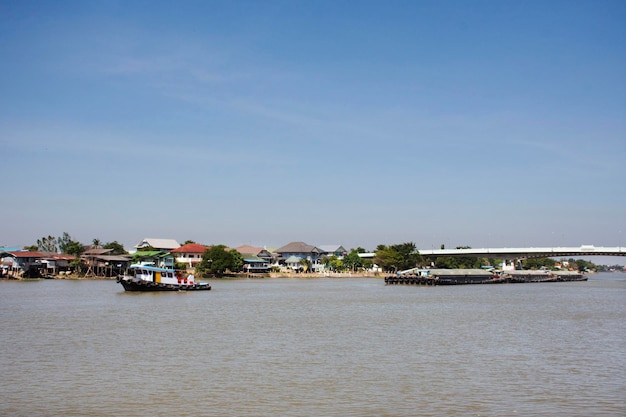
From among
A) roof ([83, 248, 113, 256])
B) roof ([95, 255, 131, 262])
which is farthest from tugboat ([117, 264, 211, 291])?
roof ([83, 248, 113, 256])

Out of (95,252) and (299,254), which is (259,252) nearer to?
(299,254)

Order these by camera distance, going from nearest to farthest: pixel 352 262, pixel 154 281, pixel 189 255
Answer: pixel 154 281 → pixel 189 255 → pixel 352 262

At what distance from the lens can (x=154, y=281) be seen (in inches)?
2299

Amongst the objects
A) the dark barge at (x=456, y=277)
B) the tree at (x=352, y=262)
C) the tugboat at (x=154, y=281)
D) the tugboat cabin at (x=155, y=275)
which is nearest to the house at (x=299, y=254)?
the tree at (x=352, y=262)

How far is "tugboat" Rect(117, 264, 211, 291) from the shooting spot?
57303 millimetres

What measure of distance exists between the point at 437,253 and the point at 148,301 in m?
93.2

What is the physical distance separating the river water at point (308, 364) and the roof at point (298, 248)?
331ft

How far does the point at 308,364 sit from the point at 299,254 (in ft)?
388

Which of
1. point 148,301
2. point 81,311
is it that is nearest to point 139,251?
point 148,301

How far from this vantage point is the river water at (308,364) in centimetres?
1520

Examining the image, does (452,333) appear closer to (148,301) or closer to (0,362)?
(0,362)

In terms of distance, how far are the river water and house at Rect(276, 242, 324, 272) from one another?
96726mm

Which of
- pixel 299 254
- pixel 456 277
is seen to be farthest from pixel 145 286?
pixel 299 254

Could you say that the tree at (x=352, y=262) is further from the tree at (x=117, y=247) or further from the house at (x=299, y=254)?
the tree at (x=117, y=247)
